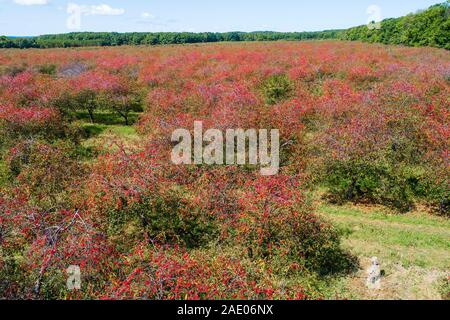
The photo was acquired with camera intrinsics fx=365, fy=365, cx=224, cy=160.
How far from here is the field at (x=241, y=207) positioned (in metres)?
9.60

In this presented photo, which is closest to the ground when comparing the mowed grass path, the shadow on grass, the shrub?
the mowed grass path

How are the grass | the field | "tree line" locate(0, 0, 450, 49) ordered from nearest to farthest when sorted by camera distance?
the field → the grass → "tree line" locate(0, 0, 450, 49)

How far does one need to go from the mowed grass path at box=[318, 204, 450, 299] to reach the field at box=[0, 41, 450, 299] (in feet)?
0.18

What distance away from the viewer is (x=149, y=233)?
1362 cm

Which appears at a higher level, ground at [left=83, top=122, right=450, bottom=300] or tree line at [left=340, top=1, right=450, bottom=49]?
tree line at [left=340, top=1, right=450, bottom=49]

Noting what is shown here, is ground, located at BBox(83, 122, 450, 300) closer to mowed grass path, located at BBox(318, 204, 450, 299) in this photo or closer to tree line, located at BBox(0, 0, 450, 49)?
mowed grass path, located at BBox(318, 204, 450, 299)

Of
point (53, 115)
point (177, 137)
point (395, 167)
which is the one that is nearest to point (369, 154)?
point (395, 167)

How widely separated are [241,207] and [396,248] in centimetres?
640

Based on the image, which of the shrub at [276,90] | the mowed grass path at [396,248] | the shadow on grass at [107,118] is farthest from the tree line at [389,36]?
the mowed grass path at [396,248]

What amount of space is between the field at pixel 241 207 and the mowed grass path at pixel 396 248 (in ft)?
0.18

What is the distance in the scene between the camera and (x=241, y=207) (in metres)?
13.3

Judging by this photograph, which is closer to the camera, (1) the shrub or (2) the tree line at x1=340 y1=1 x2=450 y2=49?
(1) the shrub

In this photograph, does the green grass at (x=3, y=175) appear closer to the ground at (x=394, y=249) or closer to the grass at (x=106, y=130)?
the grass at (x=106, y=130)

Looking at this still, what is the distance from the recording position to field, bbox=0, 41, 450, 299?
378 inches
